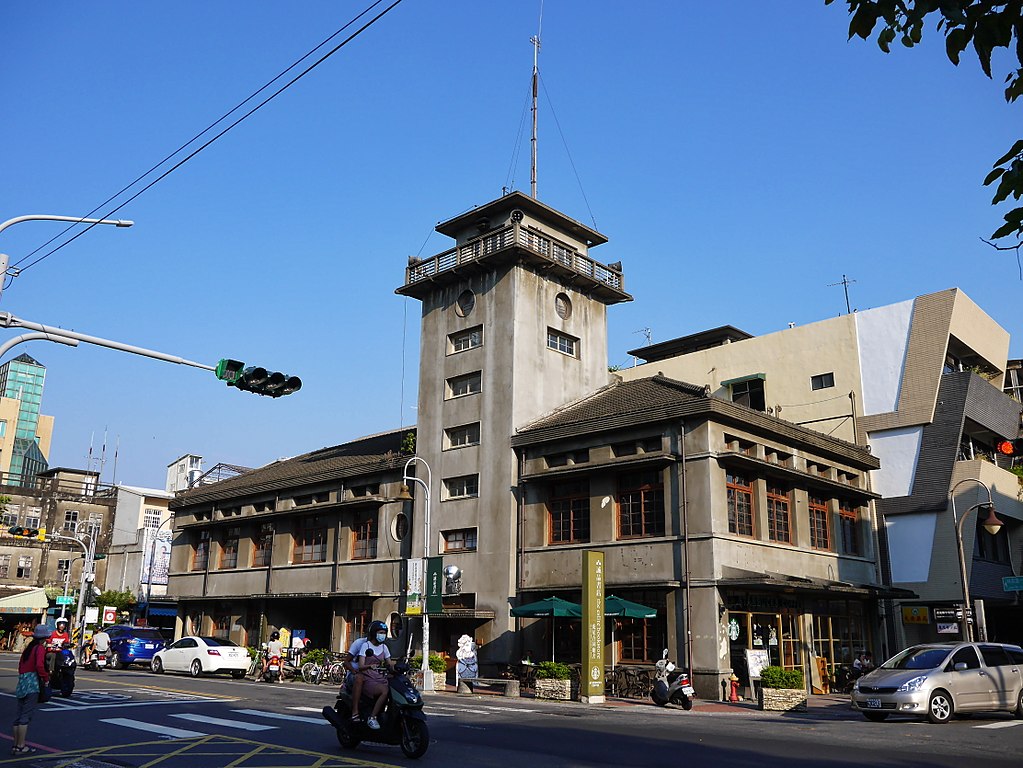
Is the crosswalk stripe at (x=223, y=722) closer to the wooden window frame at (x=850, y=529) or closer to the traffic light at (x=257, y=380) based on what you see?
the traffic light at (x=257, y=380)

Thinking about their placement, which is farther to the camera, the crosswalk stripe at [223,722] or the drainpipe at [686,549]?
the drainpipe at [686,549]

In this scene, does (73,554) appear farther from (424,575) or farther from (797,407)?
(797,407)

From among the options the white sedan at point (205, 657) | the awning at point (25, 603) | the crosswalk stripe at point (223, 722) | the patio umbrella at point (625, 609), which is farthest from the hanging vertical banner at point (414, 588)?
the awning at point (25, 603)

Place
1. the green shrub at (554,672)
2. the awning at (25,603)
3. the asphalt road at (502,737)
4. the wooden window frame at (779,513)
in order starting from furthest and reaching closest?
the awning at (25,603)
the wooden window frame at (779,513)
the green shrub at (554,672)
the asphalt road at (502,737)

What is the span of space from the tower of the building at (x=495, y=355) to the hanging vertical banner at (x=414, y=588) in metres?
2.79

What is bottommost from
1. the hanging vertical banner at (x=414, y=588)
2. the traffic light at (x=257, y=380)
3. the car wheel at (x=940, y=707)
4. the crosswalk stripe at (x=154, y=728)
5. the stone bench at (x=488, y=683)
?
the stone bench at (x=488, y=683)

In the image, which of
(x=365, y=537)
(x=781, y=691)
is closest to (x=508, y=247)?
(x=365, y=537)

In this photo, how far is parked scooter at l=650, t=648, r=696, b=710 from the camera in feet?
74.7

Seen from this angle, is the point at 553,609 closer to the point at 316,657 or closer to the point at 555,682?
the point at 555,682

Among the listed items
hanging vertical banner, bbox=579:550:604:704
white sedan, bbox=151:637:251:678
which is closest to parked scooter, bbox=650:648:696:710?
hanging vertical banner, bbox=579:550:604:704

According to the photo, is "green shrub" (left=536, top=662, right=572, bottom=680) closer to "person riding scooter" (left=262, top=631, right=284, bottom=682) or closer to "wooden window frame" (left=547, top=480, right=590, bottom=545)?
"wooden window frame" (left=547, top=480, right=590, bottom=545)

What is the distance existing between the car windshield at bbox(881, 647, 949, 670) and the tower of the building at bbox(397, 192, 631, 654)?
14435 millimetres

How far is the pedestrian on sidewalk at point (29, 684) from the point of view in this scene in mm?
11516

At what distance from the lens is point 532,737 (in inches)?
555
